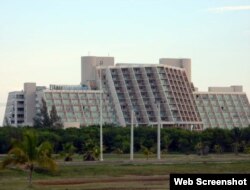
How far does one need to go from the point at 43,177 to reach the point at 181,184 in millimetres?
43710

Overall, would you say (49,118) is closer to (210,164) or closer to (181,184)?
(210,164)

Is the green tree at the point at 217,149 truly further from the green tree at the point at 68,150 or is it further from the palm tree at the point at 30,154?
the palm tree at the point at 30,154

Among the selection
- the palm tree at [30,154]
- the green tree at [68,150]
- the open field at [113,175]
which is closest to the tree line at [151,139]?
the green tree at [68,150]

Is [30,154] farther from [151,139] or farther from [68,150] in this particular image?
[151,139]

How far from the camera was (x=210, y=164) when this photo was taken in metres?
90.9

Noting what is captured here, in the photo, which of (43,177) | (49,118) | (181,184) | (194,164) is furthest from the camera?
(49,118)

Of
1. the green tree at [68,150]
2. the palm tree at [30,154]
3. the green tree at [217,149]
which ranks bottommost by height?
the palm tree at [30,154]

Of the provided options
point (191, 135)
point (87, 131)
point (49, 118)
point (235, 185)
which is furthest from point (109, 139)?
point (235, 185)

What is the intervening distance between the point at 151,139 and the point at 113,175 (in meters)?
68.7

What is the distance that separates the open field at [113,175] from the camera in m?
64.3

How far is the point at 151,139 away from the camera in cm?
14612

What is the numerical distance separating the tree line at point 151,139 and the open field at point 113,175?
138 feet

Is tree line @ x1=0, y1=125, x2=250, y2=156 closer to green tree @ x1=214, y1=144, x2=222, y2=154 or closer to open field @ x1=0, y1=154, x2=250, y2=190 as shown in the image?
green tree @ x1=214, y1=144, x2=222, y2=154

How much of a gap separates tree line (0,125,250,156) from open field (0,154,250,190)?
42.0m
